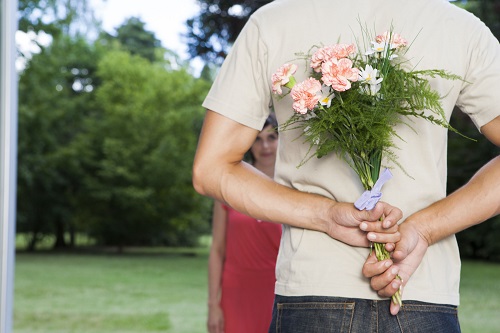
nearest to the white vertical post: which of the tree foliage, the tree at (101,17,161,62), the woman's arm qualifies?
the woman's arm

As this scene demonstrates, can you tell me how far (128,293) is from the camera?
515 inches

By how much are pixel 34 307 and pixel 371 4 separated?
1129cm

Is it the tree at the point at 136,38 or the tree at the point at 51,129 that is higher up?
the tree at the point at 136,38

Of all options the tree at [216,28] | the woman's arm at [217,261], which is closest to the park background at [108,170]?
the tree at [216,28]

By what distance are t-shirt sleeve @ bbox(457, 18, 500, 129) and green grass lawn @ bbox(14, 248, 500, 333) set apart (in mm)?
6915

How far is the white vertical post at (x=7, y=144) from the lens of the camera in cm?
391

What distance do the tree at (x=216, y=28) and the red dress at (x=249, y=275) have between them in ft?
23.2

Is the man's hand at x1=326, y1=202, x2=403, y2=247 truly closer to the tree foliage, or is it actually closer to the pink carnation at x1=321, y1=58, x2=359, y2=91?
the pink carnation at x1=321, y1=58, x2=359, y2=91

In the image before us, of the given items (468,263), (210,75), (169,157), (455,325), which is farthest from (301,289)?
(169,157)

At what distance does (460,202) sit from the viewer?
1209 millimetres

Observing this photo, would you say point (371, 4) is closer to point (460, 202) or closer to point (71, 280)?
point (460, 202)

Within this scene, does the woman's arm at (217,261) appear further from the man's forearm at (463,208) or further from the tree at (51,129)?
the tree at (51,129)

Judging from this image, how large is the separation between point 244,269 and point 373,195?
177 cm

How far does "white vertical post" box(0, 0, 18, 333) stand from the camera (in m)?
3.91
